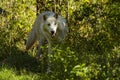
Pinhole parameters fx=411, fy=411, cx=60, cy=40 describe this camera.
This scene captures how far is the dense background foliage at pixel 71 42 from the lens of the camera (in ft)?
22.0

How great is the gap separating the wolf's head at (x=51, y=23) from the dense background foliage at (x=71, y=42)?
411 mm

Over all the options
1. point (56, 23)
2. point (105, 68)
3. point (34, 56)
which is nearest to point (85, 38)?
point (56, 23)

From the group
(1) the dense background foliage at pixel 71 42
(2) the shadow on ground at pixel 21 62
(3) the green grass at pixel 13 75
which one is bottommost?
(2) the shadow on ground at pixel 21 62

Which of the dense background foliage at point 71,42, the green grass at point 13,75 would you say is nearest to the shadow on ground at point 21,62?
the dense background foliage at point 71,42

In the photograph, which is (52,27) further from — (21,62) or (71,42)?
(21,62)

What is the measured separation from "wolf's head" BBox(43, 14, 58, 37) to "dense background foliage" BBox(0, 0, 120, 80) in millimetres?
411

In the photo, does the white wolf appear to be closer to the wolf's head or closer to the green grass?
the wolf's head

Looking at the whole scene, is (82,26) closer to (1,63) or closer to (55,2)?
(55,2)

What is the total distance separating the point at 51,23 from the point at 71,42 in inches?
26.2

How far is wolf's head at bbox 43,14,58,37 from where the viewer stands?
9.78 metres

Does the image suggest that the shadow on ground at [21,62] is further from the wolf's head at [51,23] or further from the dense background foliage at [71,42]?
the wolf's head at [51,23]

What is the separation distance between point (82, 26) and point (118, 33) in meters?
3.23

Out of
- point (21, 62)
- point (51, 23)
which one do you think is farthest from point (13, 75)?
point (51, 23)

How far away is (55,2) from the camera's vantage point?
12.2 m
